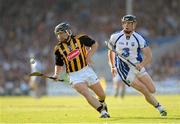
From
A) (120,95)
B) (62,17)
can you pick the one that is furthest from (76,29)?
(120,95)

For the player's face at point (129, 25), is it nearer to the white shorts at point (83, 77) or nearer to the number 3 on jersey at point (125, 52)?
the number 3 on jersey at point (125, 52)

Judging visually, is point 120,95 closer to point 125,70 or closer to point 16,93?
point 16,93

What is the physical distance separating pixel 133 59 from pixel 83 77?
1700 millimetres

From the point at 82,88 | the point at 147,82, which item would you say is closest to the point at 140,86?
the point at 147,82

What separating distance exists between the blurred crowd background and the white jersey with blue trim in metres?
22.4

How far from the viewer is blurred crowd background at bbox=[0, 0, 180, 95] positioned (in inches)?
1720

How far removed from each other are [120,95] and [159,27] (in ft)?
37.6

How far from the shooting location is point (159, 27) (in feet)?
146

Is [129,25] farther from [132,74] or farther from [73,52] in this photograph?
[73,52]

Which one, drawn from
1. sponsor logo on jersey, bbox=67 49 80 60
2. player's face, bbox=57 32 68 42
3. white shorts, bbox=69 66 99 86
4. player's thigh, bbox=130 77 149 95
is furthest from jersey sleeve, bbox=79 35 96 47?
player's thigh, bbox=130 77 149 95

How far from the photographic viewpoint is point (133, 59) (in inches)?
757

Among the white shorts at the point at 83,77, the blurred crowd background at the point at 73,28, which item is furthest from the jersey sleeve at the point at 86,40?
the blurred crowd background at the point at 73,28

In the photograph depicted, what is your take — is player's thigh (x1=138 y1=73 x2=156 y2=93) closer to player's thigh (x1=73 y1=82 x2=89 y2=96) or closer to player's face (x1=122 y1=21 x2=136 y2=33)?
player's face (x1=122 y1=21 x2=136 y2=33)

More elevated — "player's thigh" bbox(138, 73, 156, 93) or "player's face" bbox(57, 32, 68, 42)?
"player's face" bbox(57, 32, 68, 42)
